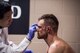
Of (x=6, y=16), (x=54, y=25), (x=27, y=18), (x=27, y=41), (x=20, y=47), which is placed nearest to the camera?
(x=6, y=16)

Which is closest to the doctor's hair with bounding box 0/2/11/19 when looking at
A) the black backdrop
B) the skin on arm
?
the skin on arm

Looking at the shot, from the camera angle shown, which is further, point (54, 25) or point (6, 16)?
point (54, 25)

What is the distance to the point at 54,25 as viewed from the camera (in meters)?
2.56

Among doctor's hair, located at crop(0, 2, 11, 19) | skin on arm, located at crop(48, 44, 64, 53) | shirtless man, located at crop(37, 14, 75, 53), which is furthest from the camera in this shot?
shirtless man, located at crop(37, 14, 75, 53)

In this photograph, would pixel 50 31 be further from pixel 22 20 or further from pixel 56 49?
pixel 22 20

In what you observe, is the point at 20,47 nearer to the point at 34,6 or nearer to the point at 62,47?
the point at 62,47

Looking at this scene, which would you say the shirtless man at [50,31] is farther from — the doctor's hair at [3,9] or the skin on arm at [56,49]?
the doctor's hair at [3,9]

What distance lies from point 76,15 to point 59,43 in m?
1.25

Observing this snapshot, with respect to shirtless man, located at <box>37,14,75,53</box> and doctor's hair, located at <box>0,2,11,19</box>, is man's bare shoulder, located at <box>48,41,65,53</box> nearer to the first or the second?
shirtless man, located at <box>37,14,75,53</box>

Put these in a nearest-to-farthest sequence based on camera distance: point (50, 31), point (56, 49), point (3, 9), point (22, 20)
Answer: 1. point (3, 9)
2. point (56, 49)
3. point (50, 31)
4. point (22, 20)

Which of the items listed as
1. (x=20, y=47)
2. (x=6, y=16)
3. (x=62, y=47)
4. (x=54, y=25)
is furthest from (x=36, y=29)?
(x=6, y=16)

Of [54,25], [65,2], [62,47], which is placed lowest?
[62,47]

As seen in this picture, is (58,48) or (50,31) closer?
(58,48)

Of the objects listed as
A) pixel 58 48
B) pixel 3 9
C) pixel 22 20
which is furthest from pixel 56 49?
pixel 22 20
